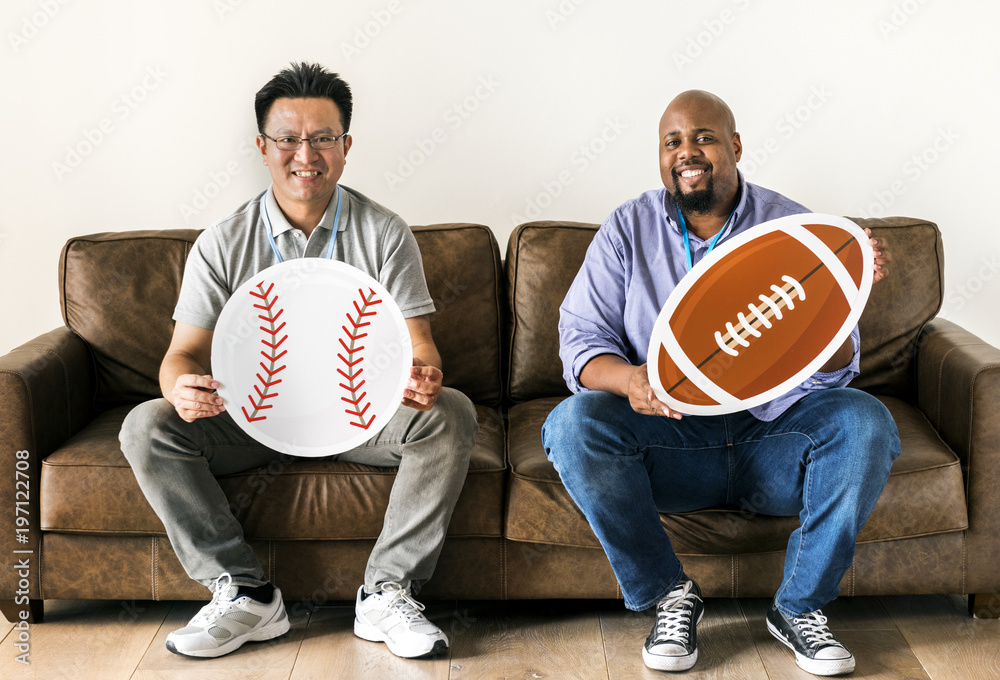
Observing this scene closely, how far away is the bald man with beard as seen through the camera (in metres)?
1.66

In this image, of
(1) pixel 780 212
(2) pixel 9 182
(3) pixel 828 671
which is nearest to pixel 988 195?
(1) pixel 780 212

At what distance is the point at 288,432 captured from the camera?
1.73 metres

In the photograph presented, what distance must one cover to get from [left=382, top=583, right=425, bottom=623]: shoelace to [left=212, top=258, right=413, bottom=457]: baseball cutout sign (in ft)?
1.02

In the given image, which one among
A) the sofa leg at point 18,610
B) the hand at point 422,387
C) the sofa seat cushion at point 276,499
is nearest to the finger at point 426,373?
the hand at point 422,387

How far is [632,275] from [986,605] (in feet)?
3.52

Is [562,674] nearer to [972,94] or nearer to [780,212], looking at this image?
[780,212]

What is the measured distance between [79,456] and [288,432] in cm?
49

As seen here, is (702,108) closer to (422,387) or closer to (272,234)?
(422,387)

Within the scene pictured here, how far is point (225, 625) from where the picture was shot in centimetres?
173

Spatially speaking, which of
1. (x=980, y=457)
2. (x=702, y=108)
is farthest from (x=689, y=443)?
(x=702, y=108)

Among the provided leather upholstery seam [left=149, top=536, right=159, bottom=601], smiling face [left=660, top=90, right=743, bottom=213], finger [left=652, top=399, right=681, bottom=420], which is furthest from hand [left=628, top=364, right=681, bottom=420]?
leather upholstery seam [left=149, top=536, right=159, bottom=601]

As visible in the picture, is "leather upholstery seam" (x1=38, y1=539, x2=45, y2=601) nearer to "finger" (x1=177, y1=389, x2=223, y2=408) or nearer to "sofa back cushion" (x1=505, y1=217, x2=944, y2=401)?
"finger" (x1=177, y1=389, x2=223, y2=408)

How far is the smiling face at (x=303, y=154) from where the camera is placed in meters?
1.85

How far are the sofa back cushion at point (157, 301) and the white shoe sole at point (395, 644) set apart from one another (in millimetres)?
748
